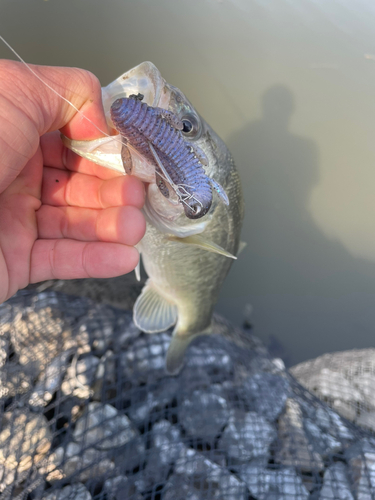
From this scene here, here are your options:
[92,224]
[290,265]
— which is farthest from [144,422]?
[290,265]

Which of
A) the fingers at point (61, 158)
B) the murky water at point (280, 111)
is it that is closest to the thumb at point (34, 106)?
the fingers at point (61, 158)

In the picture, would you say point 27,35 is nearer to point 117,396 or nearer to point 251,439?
point 117,396

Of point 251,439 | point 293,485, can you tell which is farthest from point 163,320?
point 293,485

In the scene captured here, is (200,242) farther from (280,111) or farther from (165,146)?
(280,111)

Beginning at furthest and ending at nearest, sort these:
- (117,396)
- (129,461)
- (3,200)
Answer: (117,396) < (129,461) < (3,200)

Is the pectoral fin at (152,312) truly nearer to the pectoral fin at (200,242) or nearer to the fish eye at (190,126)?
the pectoral fin at (200,242)

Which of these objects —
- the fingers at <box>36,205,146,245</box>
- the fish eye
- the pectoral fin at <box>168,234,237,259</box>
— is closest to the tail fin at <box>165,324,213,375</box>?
the pectoral fin at <box>168,234,237,259</box>
